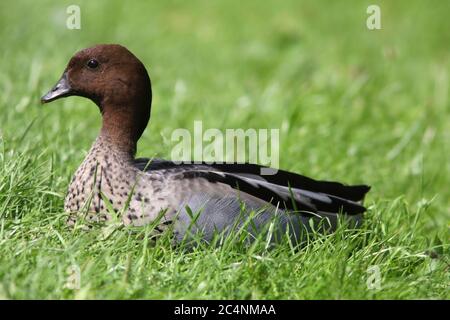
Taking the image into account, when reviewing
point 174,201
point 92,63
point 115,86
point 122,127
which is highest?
point 92,63

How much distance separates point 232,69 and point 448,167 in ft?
8.49

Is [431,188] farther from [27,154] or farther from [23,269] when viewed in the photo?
[23,269]

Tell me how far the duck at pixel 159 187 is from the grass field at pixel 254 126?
0.40ft

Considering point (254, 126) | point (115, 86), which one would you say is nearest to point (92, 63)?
point (115, 86)

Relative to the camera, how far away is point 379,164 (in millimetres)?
5793

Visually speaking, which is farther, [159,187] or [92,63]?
[92,63]

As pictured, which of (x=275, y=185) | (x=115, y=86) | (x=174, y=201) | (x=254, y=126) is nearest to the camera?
(x=174, y=201)

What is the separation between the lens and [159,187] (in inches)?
140

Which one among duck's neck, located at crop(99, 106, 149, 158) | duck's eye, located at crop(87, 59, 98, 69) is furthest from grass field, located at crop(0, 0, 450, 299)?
duck's eye, located at crop(87, 59, 98, 69)

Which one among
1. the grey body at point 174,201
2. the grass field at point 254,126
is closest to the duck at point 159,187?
the grey body at point 174,201

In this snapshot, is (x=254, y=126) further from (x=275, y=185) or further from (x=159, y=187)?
(x=159, y=187)

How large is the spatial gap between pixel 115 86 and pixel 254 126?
220 centimetres

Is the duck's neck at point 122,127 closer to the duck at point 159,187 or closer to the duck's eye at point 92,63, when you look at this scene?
the duck at point 159,187

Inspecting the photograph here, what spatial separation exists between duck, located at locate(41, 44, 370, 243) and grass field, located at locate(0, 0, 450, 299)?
0.40 feet
